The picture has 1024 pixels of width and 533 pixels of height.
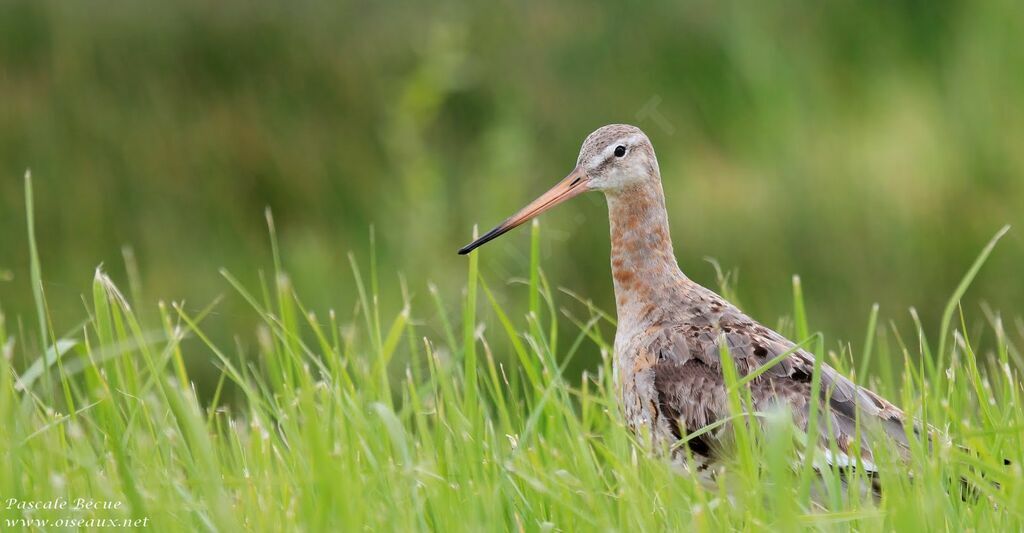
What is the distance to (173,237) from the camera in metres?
8.04

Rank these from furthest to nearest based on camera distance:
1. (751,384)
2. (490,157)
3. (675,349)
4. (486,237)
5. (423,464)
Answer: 1. (490,157)
2. (486,237)
3. (675,349)
4. (751,384)
5. (423,464)

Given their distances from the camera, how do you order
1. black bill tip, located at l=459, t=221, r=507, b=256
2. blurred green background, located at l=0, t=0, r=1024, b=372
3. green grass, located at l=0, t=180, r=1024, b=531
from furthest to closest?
1. blurred green background, located at l=0, t=0, r=1024, b=372
2. black bill tip, located at l=459, t=221, r=507, b=256
3. green grass, located at l=0, t=180, r=1024, b=531

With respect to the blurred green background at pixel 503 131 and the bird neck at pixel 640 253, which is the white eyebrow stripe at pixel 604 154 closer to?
the bird neck at pixel 640 253

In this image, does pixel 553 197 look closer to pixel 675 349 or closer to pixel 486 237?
pixel 486 237

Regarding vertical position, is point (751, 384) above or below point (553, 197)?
below

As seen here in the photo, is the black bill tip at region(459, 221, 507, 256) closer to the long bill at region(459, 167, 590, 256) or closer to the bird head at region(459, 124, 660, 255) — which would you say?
the long bill at region(459, 167, 590, 256)

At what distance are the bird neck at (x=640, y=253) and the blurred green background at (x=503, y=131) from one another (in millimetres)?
2616

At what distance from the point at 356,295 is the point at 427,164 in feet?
2.79

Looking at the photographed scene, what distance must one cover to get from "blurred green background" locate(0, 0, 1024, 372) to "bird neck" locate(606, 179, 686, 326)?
262 centimetres

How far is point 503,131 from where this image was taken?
7.75 m

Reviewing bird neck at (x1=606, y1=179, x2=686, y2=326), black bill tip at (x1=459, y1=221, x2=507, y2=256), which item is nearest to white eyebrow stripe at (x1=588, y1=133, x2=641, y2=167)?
bird neck at (x1=606, y1=179, x2=686, y2=326)

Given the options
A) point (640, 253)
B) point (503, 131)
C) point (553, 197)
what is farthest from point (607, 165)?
point (503, 131)

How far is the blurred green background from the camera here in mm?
8055

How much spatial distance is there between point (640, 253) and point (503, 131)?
2790 millimetres
